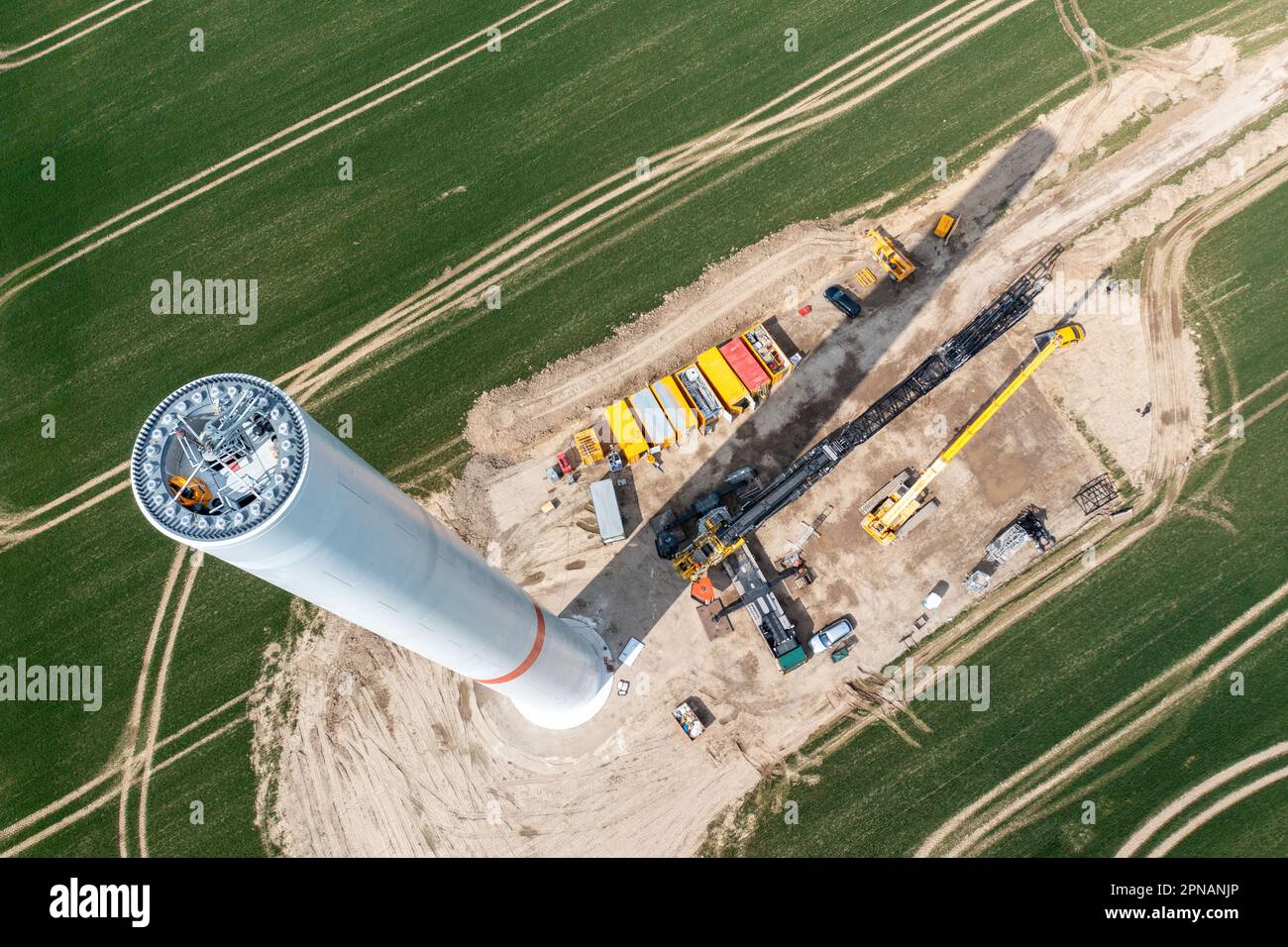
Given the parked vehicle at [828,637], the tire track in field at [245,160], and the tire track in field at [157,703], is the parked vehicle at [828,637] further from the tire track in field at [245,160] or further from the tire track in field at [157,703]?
the tire track in field at [245,160]

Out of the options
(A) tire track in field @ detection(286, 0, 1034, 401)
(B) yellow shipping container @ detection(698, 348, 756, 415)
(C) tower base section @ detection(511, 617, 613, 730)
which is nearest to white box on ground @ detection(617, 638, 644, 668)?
(C) tower base section @ detection(511, 617, 613, 730)

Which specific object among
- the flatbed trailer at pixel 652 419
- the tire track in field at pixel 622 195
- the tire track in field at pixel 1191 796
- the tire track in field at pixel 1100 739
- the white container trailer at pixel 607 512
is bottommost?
the tire track in field at pixel 1191 796

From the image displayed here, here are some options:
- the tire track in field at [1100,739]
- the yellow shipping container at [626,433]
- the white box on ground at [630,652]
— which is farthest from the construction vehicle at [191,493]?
the tire track in field at [1100,739]

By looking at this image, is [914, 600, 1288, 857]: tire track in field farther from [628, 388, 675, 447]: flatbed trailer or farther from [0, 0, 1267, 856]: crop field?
[628, 388, 675, 447]: flatbed trailer

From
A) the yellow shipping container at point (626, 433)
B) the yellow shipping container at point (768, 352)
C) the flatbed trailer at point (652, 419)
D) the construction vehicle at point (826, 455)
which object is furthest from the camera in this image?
the yellow shipping container at point (768, 352)

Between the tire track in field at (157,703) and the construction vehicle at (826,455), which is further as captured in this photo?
the tire track in field at (157,703)

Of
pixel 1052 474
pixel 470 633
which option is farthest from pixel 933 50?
pixel 470 633
